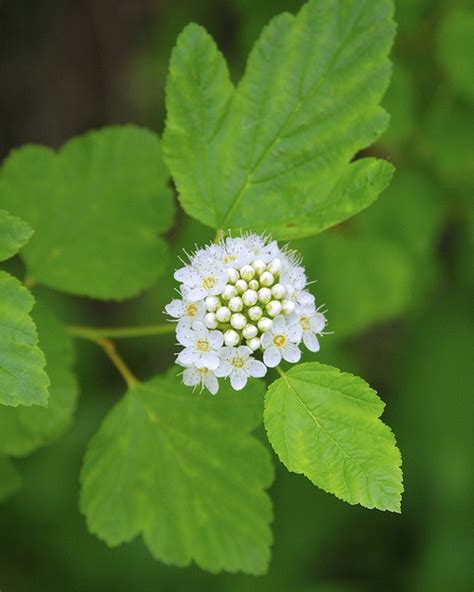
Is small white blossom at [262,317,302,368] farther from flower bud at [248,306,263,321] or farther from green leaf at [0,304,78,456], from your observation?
green leaf at [0,304,78,456]

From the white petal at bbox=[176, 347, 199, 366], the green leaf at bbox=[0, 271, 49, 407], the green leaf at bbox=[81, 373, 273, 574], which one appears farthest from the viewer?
the green leaf at bbox=[81, 373, 273, 574]

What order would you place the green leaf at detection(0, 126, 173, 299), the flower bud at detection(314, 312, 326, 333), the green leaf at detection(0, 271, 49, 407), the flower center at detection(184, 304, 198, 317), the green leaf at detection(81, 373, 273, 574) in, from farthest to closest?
1. the green leaf at detection(0, 126, 173, 299)
2. the green leaf at detection(81, 373, 273, 574)
3. the flower bud at detection(314, 312, 326, 333)
4. the flower center at detection(184, 304, 198, 317)
5. the green leaf at detection(0, 271, 49, 407)

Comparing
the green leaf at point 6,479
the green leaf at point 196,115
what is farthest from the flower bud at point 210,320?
the green leaf at point 6,479

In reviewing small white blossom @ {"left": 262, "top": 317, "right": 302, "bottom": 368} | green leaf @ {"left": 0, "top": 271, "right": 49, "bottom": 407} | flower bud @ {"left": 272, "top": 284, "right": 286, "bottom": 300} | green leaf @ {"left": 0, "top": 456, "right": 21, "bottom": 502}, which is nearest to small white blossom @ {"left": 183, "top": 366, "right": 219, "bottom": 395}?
small white blossom @ {"left": 262, "top": 317, "right": 302, "bottom": 368}

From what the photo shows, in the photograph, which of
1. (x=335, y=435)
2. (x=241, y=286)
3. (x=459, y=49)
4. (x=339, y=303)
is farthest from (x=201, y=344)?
(x=459, y=49)

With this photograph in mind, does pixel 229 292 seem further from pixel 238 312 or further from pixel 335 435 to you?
pixel 335 435

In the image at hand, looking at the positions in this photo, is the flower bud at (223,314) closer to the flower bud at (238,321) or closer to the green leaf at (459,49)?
the flower bud at (238,321)
